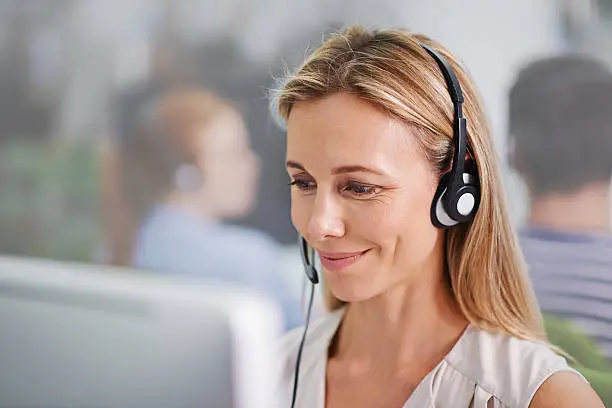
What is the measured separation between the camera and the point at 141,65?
2467 mm

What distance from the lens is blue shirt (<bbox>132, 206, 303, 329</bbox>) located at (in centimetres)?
222

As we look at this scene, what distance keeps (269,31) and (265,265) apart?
700mm

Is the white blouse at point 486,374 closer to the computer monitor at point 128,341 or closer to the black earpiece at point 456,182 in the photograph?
the black earpiece at point 456,182

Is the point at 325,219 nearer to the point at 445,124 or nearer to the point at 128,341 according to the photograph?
the point at 445,124

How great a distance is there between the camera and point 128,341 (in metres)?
0.59

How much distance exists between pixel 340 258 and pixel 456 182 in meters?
0.22

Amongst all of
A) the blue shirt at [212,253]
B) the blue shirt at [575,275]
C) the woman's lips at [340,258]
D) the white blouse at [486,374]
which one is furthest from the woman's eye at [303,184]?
the blue shirt at [212,253]

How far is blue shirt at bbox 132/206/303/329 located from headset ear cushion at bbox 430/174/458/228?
41.2 inches

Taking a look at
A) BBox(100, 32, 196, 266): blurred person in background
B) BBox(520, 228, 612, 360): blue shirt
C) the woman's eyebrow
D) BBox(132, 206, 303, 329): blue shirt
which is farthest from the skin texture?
BBox(100, 32, 196, 266): blurred person in background

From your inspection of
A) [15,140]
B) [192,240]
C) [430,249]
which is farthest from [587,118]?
[15,140]

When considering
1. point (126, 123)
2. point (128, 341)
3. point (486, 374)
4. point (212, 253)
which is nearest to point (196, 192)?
point (212, 253)

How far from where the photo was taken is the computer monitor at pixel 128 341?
0.55 m

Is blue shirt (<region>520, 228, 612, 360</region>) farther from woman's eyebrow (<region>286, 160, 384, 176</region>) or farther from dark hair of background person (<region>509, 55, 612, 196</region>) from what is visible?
woman's eyebrow (<region>286, 160, 384, 176</region>)

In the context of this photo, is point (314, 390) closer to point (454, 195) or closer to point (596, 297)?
point (454, 195)
